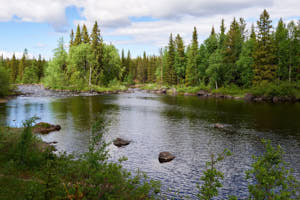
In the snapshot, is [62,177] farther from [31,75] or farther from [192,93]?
[31,75]

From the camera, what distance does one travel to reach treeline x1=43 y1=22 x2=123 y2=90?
85938 mm

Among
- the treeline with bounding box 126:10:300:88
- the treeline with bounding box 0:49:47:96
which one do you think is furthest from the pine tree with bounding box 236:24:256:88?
the treeline with bounding box 0:49:47:96

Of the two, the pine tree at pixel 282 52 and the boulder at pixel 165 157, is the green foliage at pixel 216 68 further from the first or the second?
the boulder at pixel 165 157

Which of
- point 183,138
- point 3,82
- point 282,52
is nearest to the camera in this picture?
point 183,138

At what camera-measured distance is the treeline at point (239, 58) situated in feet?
216

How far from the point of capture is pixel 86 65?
293ft

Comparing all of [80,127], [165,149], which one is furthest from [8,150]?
[80,127]

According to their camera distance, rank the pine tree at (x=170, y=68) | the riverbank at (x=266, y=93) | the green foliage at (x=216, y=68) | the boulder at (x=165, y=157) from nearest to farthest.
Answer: the boulder at (x=165, y=157) < the riverbank at (x=266, y=93) < the green foliage at (x=216, y=68) < the pine tree at (x=170, y=68)

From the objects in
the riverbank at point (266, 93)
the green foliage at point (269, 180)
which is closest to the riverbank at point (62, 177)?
the green foliage at point (269, 180)

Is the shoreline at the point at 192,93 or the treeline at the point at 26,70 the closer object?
the shoreline at the point at 192,93

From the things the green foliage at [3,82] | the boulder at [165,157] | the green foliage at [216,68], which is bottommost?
the boulder at [165,157]

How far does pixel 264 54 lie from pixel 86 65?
2356 inches

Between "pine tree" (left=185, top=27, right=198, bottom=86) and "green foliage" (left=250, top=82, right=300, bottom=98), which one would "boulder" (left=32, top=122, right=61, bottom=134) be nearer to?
"green foliage" (left=250, top=82, right=300, bottom=98)

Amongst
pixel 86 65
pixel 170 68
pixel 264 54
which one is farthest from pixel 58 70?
pixel 264 54
